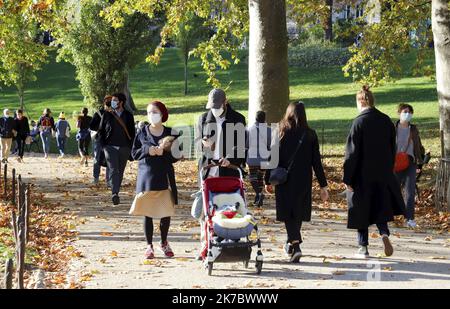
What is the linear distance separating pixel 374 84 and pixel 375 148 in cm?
1358

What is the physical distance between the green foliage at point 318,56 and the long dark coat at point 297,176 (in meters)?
48.9

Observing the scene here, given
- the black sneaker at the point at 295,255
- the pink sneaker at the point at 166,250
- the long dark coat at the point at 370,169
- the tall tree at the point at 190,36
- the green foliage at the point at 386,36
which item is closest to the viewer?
the black sneaker at the point at 295,255

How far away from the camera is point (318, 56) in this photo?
6216 centimetres

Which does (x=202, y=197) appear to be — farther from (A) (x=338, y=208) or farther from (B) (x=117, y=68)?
→ (B) (x=117, y=68)

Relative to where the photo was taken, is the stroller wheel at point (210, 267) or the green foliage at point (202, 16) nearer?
the stroller wheel at point (210, 267)

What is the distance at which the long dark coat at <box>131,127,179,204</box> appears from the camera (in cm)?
1223

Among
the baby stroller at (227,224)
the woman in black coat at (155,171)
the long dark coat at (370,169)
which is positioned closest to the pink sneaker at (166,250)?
the woman in black coat at (155,171)

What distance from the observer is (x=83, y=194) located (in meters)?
20.8

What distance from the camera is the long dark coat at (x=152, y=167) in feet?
40.1

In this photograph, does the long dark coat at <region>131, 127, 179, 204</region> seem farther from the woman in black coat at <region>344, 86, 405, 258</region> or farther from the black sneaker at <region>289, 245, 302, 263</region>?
the woman in black coat at <region>344, 86, 405, 258</region>

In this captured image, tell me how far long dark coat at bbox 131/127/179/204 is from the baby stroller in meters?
0.72

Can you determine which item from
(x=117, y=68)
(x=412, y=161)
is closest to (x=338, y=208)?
(x=412, y=161)

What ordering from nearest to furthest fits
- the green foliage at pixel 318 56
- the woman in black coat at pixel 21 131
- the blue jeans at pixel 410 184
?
the blue jeans at pixel 410 184
the woman in black coat at pixel 21 131
the green foliage at pixel 318 56

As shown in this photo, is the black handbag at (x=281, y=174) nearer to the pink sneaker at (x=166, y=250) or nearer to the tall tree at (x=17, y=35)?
the pink sneaker at (x=166, y=250)
